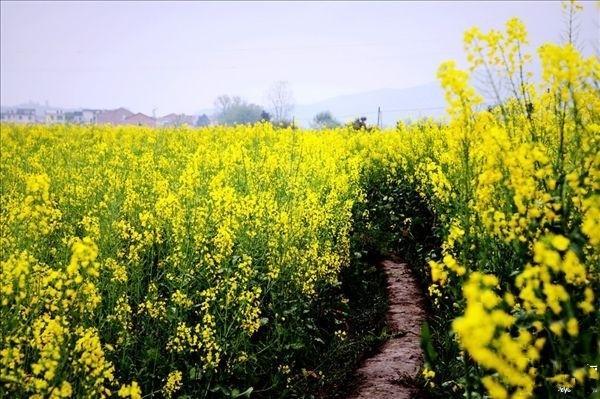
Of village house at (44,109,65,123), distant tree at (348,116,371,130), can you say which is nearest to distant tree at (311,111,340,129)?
distant tree at (348,116,371,130)

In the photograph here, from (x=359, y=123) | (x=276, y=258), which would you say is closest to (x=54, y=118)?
(x=359, y=123)

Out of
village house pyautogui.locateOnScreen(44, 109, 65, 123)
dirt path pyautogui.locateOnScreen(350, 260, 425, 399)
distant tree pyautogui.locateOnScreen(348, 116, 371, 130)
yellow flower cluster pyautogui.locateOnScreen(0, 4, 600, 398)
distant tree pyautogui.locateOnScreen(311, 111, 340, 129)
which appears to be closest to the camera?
yellow flower cluster pyautogui.locateOnScreen(0, 4, 600, 398)

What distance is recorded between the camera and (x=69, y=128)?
67.8ft

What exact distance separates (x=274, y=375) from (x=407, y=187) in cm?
613

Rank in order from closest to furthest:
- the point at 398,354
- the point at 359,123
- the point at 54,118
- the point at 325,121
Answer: the point at 398,354 < the point at 359,123 < the point at 54,118 < the point at 325,121

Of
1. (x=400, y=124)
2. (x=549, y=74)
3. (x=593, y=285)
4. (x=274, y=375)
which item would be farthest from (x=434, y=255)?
(x=400, y=124)

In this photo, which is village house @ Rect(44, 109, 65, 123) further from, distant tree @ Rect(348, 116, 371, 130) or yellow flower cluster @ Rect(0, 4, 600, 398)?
distant tree @ Rect(348, 116, 371, 130)

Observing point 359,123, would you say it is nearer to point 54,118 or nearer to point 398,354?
point 54,118

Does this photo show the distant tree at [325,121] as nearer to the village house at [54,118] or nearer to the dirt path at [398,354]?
the village house at [54,118]

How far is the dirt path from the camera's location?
16.2 feet

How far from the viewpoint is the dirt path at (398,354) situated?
4934mm

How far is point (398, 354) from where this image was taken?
569 cm

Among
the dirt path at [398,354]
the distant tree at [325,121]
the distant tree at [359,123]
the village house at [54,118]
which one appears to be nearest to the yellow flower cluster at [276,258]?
the dirt path at [398,354]

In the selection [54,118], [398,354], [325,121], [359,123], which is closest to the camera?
[398,354]
